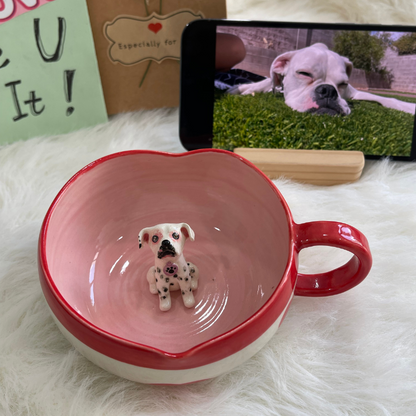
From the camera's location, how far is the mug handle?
1.43ft

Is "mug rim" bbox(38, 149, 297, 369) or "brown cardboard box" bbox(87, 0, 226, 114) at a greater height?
"brown cardboard box" bbox(87, 0, 226, 114)

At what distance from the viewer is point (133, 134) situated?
29.6 inches

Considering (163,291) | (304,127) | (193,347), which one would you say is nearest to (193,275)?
(163,291)

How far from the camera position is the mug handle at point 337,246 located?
1.43ft

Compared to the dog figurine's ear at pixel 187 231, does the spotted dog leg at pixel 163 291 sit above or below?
below

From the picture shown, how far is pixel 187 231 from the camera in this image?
0.49 m

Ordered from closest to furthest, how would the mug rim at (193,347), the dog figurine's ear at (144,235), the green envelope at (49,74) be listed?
the mug rim at (193,347) → the dog figurine's ear at (144,235) → the green envelope at (49,74)

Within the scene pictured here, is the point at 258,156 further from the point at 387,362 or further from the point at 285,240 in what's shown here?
the point at 387,362

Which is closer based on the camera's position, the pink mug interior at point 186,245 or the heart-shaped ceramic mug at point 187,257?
the heart-shaped ceramic mug at point 187,257

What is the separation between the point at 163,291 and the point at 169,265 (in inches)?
1.4

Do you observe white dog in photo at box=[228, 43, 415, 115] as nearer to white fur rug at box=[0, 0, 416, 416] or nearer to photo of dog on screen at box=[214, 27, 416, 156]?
photo of dog on screen at box=[214, 27, 416, 156]

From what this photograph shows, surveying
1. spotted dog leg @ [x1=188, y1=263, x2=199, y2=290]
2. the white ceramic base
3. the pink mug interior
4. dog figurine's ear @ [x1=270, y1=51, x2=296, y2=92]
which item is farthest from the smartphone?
the white ceramic base

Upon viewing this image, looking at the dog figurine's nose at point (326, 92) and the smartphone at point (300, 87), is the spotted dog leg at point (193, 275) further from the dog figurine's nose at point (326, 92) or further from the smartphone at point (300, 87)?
the dog figurine's nose at point (326, 92)

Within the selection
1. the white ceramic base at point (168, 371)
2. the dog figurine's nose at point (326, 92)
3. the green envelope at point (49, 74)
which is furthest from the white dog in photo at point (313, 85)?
the white ceramic base at point (168, 371)
